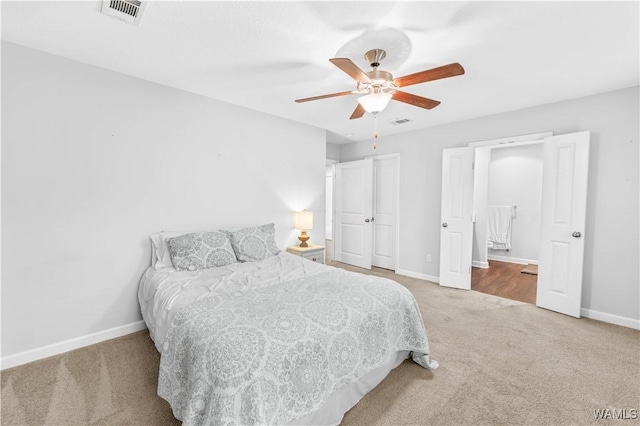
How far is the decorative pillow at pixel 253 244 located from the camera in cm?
303

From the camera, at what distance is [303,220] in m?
4.00

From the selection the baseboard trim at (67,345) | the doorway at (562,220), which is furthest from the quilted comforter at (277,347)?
the doorway at (562,220)

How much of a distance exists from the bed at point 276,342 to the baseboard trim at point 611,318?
2.32 metres

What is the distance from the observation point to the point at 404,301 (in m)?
2.13

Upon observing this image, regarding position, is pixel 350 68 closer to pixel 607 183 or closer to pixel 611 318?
pixel 607 183

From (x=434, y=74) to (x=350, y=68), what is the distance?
56cm

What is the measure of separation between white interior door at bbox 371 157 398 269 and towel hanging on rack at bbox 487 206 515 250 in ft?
7.57

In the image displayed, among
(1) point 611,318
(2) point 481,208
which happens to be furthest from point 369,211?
(1) point 611,318

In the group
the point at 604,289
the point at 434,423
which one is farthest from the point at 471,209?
the point at 434,423

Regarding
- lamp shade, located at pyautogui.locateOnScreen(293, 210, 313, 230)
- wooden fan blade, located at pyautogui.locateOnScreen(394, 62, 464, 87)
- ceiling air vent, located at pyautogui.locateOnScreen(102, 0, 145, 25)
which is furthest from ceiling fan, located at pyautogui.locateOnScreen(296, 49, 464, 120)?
lamp shade, located at pyautogui.locateOnScreen(293, 210, 313, 230)

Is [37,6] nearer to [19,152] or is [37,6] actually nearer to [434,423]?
[19,152]

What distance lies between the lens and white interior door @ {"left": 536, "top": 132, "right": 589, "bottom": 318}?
3.07m

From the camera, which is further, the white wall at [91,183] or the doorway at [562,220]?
the doorway at [562,220]

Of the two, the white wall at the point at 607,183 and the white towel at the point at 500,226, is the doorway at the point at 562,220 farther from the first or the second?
the white towel at the point at 500,226
